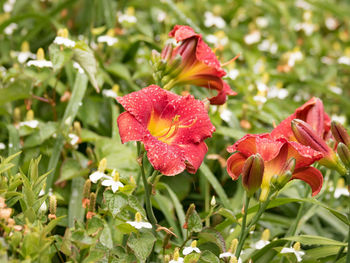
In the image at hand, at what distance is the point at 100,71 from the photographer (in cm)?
157

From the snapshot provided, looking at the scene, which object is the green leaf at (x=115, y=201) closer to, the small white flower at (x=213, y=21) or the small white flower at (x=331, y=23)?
the small white flower at (x=213, y=21)

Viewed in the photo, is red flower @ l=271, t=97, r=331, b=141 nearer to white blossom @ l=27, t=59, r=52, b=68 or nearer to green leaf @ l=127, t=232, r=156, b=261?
green leaf @ l=127, t=232, r=156, b=261

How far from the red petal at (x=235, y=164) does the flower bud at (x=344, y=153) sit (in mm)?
178

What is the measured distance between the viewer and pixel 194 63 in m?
1.08

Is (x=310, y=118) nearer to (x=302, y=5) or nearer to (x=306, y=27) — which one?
(x=306, y=27)

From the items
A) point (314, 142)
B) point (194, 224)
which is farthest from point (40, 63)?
point (314, 142)

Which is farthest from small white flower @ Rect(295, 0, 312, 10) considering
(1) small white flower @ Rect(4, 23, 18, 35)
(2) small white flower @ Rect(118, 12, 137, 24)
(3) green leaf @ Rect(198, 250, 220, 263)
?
(3) green leaf @ Rect(198, 250, 220, 263)

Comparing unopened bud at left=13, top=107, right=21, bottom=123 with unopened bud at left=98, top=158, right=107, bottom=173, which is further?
unopened bud at left=13, top=107, right=21, bottom=123

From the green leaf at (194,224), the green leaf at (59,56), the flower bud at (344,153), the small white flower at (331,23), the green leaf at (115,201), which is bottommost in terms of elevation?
the small white flower at (331,23)

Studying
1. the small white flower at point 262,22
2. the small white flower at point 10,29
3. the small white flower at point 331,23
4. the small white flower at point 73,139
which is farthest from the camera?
the small white flower at point 331,23

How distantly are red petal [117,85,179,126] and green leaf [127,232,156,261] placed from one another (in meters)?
0.20

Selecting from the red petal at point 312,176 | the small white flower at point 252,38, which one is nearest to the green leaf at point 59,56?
the red petal at point 312,176

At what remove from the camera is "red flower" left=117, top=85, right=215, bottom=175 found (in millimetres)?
887

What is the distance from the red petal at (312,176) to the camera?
0.93 m
